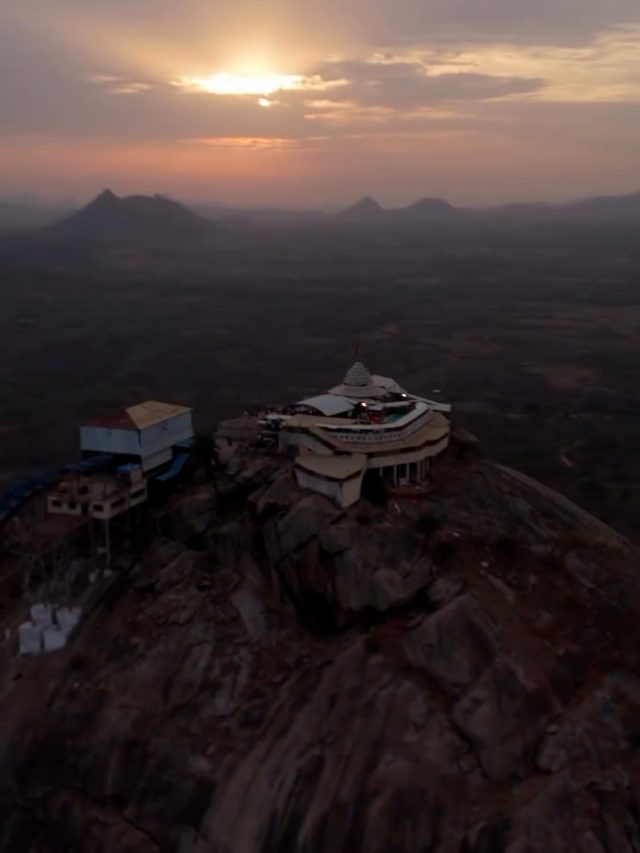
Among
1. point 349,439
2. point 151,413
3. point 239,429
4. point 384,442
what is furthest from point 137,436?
point 384,442

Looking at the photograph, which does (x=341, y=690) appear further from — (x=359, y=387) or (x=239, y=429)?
(x=359, y=387)

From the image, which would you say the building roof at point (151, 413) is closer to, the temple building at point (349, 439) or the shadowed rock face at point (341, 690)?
the temple building at point (349, 439)

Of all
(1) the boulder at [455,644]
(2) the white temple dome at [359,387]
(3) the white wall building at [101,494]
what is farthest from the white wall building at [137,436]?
(1) the boulder at [455,644]

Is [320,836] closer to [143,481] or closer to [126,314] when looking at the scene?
[143,481]

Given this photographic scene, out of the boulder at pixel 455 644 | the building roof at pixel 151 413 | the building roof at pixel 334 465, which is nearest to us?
the boulder at pixel 455 644

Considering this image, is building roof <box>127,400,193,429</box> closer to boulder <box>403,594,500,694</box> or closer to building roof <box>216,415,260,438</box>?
building roof <box>216,415,260,438</box>

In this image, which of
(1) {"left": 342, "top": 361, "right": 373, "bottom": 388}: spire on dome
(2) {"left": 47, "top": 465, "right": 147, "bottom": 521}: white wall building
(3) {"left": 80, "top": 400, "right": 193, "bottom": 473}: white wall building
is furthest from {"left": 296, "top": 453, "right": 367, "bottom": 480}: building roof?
(1) {"left": 342, "top": 361, "right": 373, "bottom": 388}: spire on dome
